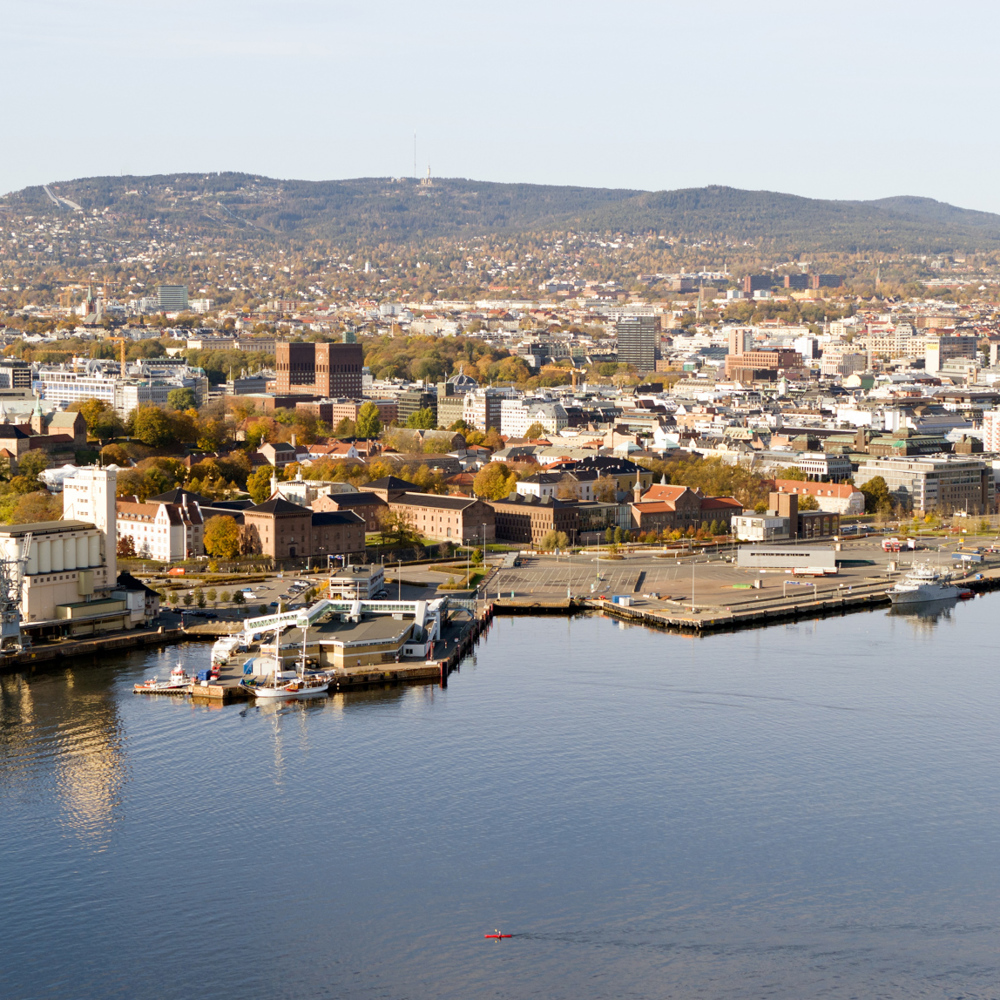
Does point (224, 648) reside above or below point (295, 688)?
above

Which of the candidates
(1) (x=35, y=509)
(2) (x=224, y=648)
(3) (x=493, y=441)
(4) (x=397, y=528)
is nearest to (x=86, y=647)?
(2) (x=224, y=648)

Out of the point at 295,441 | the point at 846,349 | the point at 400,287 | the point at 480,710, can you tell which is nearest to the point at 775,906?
the point at 480,710

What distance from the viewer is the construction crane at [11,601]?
2164 cm

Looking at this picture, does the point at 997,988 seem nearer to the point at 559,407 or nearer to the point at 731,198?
the point at 559,407

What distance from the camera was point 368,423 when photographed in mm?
49062

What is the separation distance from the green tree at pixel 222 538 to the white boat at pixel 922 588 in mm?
10571

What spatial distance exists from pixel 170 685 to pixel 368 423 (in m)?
29.5

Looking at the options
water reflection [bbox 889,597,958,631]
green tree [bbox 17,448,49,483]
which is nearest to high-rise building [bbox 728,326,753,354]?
green tree [bbox 17,448,49,483]

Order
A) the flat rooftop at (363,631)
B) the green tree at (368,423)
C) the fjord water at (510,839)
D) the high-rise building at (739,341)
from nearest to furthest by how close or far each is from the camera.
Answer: the fjord water at (510,839), the flat rooftop at (363,631), the green tree at (368,423), the high-rise building at (739,341)

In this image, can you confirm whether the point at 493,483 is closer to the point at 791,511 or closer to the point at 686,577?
the point at 791,511

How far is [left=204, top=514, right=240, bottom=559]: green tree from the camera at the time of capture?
29.0m

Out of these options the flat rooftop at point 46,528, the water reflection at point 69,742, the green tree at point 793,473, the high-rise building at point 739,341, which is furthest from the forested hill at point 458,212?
the water reflection at point 69,742

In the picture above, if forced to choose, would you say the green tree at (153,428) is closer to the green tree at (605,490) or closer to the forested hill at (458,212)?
the green tree at (605,490)

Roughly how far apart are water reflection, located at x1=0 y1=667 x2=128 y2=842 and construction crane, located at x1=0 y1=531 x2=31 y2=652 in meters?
0.90
